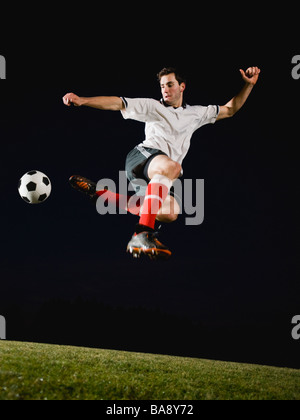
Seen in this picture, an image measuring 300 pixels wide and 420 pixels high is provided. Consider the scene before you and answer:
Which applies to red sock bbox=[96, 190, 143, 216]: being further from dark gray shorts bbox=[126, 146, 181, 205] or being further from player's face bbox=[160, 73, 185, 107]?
player's face bbox=[160, 73, 185, 107]

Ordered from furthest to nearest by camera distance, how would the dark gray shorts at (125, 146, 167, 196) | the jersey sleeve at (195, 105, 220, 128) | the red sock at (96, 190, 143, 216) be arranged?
1. the red sock at (96, 190, 143, 216)
2. the jersey sleeve at (195, 105, 220, 128)
3. the dark gray shorts at (125, 146, 167, 196)

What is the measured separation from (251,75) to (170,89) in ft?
4.21

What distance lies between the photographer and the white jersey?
15.8 ft

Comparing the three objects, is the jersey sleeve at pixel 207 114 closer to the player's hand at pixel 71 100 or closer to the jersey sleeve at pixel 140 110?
the jersey sleeve at pixel 140 110

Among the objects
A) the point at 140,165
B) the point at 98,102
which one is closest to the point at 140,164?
the point at 140,165

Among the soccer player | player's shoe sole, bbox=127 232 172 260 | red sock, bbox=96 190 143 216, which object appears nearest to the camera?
player's shoe sole, bbox=127 232 172 260

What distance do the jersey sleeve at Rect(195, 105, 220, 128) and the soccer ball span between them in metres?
3.03

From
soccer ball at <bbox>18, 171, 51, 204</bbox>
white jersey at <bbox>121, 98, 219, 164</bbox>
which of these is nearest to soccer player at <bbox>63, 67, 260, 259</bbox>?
white jersey at <bbox>121, 98, 219, 164</bbox>

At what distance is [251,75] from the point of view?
17.4 feet

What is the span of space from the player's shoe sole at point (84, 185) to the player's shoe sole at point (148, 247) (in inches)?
75.3

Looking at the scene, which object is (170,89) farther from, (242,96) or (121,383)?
(121,383)

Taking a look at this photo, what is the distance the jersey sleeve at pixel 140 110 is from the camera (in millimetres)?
4671

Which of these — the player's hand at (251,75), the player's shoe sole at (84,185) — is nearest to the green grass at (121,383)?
the player's shoe sole at (84,185)
